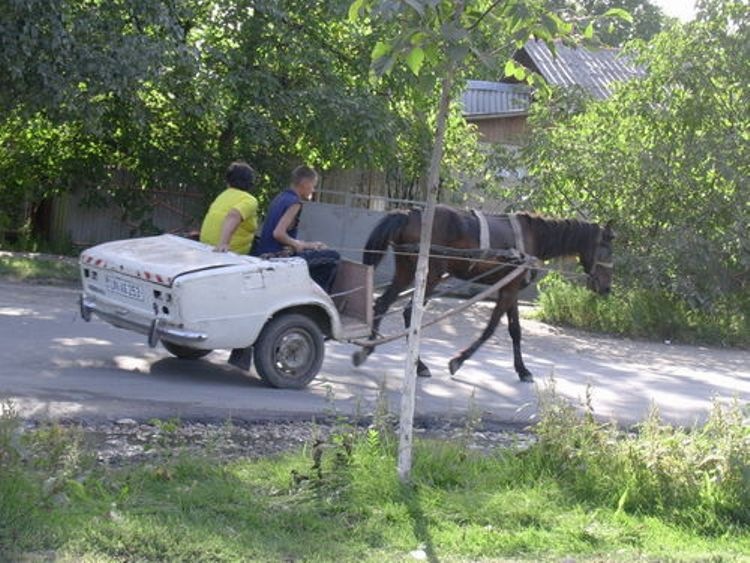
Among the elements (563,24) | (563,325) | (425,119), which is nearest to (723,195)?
(563,325)

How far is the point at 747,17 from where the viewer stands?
689 inches

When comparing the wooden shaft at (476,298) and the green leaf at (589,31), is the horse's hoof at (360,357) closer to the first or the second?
the wooden shaft at (476,298)

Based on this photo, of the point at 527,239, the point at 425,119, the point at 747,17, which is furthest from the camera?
the point at 425,119

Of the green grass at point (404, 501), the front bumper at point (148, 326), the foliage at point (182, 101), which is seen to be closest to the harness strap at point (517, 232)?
the front bumper at point (148, 326)

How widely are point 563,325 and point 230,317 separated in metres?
9.44

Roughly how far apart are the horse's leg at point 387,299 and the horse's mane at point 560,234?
151 centimetres

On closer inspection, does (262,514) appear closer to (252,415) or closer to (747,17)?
(252,415)

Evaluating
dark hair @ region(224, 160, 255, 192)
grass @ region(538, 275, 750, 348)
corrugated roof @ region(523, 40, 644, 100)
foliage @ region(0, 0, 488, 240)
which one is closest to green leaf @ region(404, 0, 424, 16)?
dark hair @ region(224, 160, 255, 192)

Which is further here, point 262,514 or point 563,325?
point 563,325

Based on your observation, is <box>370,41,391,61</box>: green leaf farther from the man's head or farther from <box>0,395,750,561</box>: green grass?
the man's head

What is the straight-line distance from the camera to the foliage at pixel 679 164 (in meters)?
17.6

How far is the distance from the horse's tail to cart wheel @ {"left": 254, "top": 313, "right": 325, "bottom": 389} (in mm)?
1444

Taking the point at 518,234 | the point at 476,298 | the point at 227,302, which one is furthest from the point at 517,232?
the point at 227,302

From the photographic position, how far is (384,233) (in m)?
11.4
